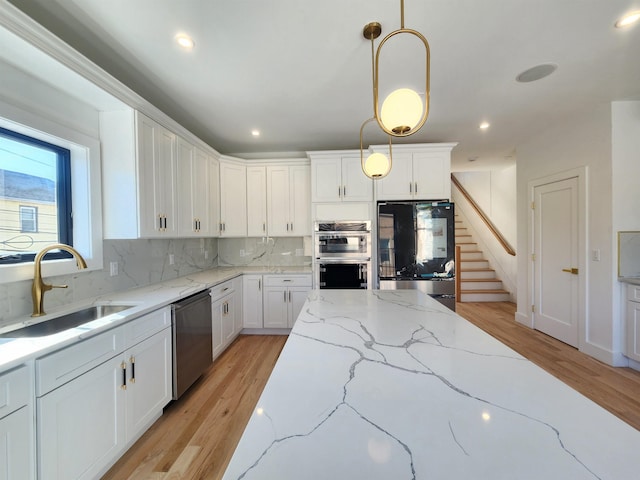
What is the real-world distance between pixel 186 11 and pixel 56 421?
87.1 inches

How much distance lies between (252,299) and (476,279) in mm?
4513

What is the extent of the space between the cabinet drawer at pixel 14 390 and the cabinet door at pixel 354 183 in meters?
2.98

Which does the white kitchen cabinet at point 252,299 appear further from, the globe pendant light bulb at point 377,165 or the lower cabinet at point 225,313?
the globe pendant light bulb at point 377,165

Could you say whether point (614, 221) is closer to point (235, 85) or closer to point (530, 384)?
point (530, 384)

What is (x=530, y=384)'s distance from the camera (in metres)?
0.80

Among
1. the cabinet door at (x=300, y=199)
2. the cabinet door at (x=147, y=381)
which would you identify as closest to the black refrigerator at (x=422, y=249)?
the cabinet door at (x=300, y=199)

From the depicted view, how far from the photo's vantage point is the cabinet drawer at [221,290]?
2.67 meters

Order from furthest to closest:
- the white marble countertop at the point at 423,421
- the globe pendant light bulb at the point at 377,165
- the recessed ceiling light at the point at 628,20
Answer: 1. the globe pendant light bulb at the point at 377,165
2. the recessed ceiling light at the point at 628,20
3. the white marble countertop at the point at 423,421

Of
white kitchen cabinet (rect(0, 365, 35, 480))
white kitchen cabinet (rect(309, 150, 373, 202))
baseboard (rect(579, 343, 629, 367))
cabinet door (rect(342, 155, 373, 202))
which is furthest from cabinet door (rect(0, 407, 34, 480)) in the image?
baseboard (rect(579, 343, 629, 367))

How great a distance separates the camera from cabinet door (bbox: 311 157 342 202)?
337cm

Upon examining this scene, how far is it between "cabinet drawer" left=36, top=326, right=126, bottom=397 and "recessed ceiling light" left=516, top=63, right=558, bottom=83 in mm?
3465

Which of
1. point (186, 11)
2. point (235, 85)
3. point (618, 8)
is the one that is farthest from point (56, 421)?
point (618, 8)

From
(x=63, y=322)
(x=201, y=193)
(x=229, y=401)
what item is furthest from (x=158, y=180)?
(x=229, y=401)

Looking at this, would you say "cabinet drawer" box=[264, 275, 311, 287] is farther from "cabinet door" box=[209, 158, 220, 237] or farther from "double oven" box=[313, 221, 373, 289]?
"cabinet door" box=[209, 158, 220, 237]
